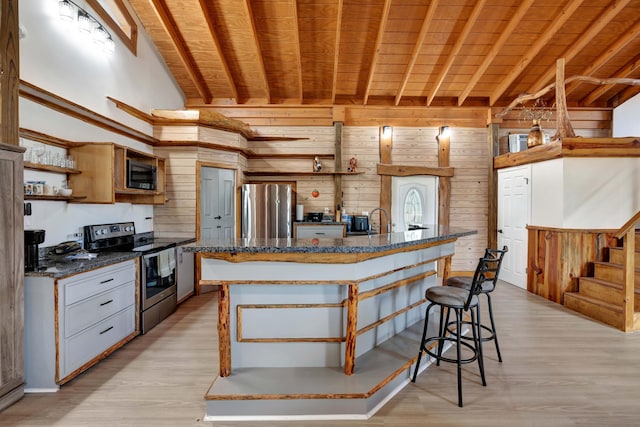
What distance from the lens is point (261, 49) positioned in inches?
196

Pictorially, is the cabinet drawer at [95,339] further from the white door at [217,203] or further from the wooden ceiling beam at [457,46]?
the wooden ceiling beam at [457,46]

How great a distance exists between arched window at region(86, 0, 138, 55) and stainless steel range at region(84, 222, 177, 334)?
2.39 metres

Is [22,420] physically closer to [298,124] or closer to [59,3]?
[59,3]

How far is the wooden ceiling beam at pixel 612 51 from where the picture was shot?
4457mm

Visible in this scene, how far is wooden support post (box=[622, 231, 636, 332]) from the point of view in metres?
3.49

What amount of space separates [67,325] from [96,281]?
0.39m

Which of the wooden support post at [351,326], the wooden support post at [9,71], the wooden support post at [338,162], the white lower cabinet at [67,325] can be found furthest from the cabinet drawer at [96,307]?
the wooden support post at [338,162]

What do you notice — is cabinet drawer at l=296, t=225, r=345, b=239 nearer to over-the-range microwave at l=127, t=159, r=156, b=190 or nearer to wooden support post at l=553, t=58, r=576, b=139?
over-the-range microwave at l=127, t=159, r=156, b=190

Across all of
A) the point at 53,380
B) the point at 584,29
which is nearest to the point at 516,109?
the point at 584,29

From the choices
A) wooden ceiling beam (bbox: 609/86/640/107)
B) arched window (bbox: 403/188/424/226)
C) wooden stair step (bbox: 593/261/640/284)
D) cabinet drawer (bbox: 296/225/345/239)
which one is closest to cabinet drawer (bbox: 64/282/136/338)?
cabinet drawer (bbox: 296/225/345/239)

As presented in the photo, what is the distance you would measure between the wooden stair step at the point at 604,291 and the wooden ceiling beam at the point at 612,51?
11.2 ft

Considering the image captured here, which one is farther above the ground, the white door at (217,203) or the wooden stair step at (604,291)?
the white door at (217,203)

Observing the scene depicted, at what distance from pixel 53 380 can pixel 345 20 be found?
16.5ft

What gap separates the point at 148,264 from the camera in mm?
3465
